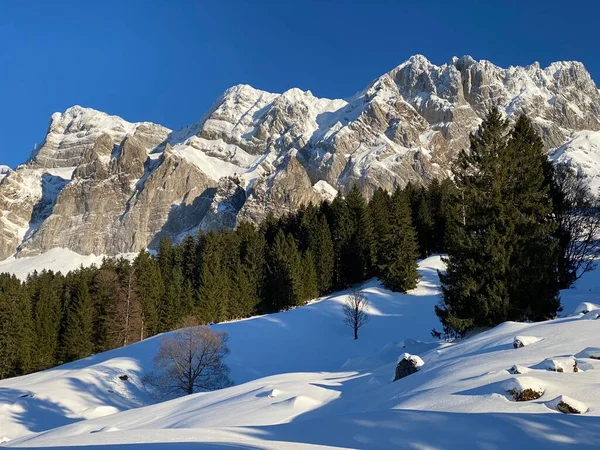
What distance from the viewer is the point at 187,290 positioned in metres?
48.3

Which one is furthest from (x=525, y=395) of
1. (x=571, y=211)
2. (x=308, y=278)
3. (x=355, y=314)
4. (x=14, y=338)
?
(x=14, y=338)

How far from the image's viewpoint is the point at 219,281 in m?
46.2

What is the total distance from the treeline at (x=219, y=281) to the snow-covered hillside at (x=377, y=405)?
56.9ft

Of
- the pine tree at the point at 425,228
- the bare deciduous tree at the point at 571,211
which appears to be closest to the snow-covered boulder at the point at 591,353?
the bare deciduous tree at the point at 571,211

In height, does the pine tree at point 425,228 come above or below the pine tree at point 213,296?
above

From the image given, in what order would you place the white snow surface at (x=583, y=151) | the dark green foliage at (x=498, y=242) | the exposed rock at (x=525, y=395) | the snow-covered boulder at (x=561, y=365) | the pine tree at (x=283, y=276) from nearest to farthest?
the exposed rock at (x=525, y=395) < the snow-covered boulder at (x=561, y=365) < the dark green foliage at (x=498, y=242) < the pine tree at (x=283, y=276) < the white snow surface at (x=583, y=151)

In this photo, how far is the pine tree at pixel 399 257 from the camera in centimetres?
4197

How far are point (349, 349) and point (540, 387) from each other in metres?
26.8

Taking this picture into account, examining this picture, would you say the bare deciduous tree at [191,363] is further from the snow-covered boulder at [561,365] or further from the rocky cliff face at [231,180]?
the rocky cliff face at [231,180]

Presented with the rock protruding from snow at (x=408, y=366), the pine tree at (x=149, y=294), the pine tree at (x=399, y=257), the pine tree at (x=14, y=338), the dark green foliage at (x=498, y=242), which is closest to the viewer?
the rock protruding from snow at (x=408, y=366)

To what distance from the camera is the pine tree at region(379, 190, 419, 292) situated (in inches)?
1652

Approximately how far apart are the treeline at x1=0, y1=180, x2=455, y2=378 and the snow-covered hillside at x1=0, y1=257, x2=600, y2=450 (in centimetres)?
1735

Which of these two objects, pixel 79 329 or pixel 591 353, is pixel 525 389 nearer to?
pixel 591 353

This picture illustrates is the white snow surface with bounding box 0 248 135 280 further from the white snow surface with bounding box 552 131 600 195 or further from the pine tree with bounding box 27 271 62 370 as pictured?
the white snow surface with bounding box 552 131 600 195
